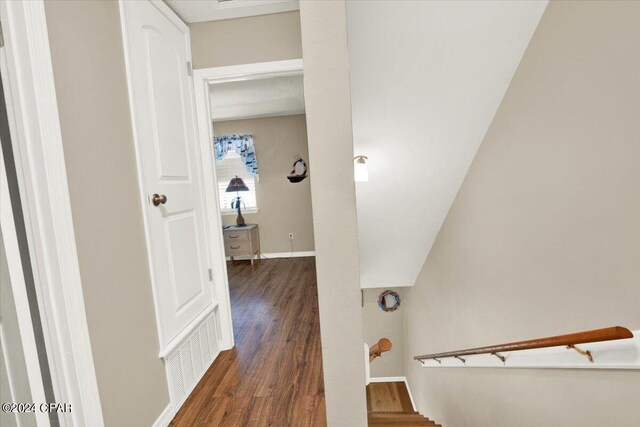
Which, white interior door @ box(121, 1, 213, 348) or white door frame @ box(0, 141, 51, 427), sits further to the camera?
white interior door @ box(121, 1, 213, 348)

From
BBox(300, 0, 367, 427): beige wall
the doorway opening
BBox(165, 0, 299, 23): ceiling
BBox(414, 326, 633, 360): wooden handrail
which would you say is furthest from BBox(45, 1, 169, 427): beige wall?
BBox(414, 326, 633, 360): wooden handrail

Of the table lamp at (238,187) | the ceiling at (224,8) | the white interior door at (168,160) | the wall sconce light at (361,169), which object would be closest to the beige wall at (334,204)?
the white interior door at (168,160)

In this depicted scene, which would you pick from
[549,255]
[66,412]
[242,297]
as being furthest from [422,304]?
[66,412]

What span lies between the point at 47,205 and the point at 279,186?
4229 mm

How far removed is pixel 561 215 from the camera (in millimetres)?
1414

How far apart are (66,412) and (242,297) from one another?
2.31 metres

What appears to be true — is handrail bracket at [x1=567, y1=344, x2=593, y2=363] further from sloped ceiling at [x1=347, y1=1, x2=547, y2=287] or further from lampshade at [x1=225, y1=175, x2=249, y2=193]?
lampshade at [x1=225, y1=175, x2=249, y2=193]

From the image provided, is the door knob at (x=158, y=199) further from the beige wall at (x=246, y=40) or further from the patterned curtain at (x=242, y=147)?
the patterned curtain at (x=242, y=147)

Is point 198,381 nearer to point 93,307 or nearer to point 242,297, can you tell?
point 93,307

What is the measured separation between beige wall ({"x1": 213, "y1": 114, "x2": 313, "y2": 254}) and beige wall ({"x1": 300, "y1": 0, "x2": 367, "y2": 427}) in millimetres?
4275

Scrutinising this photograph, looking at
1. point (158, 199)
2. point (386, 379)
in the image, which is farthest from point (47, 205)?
point (386, 379)

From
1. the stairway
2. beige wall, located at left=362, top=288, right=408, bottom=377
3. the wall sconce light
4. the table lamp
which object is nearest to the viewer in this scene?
the wall sconce light

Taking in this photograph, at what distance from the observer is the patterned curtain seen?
5125mm

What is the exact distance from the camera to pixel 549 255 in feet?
4.98
